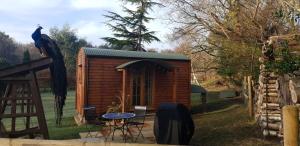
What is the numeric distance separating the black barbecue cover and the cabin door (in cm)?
744

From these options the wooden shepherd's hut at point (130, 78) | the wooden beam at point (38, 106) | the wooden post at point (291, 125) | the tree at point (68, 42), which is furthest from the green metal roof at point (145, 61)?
the tree at point (68, 42)

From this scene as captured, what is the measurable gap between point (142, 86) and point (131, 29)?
58.0 feet

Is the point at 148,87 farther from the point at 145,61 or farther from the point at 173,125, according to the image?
the point at 173,125

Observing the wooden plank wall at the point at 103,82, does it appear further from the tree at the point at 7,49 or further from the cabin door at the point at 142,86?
the tree at the point at 7,49

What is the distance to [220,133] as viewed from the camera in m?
9.47

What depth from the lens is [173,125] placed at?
750 cm

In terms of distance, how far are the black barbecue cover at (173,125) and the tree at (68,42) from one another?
34.0 meters

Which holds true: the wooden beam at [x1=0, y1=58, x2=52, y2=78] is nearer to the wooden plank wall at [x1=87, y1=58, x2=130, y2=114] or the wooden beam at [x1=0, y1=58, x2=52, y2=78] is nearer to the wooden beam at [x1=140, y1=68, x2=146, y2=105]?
the wooden plank wall at [x1=87, y1=58, x2=130, y2=114]

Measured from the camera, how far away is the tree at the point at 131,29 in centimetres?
3181

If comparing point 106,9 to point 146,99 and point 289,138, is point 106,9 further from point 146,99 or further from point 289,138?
point 289,138

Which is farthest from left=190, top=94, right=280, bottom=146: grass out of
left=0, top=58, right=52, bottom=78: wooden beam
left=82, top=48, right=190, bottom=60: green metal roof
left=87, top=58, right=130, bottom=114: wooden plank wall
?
left=82, top=48, right=190, bottom=60: green metal roof

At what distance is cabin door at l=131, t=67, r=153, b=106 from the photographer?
15.2 metres

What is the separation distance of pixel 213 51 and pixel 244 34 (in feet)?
16.6

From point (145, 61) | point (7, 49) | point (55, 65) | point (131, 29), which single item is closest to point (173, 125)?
point (55, 65)
